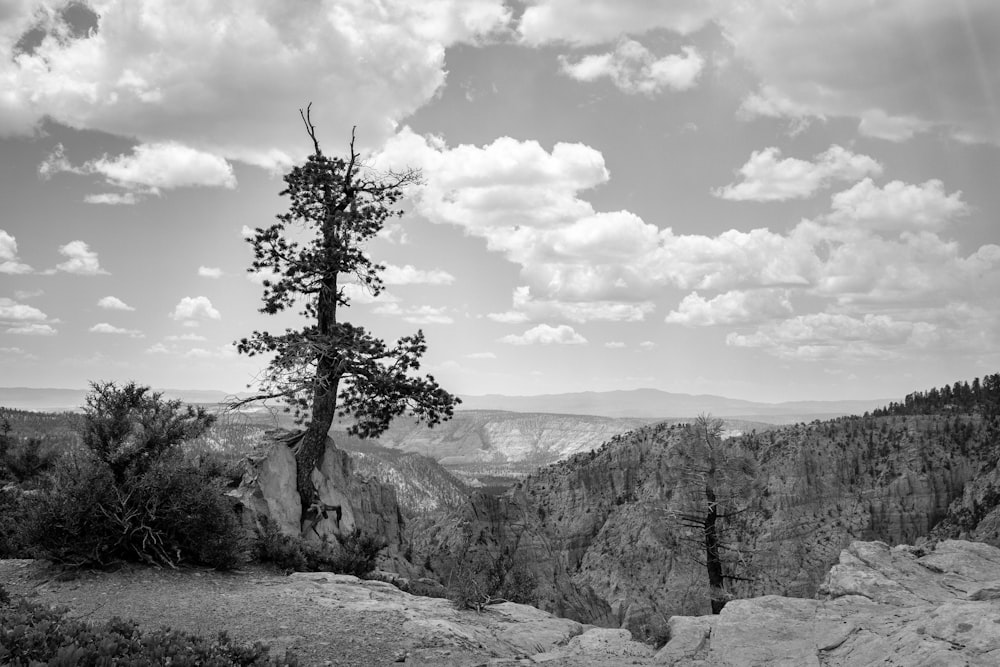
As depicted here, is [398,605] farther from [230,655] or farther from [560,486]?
[560,486]

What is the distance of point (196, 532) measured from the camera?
1485 centimetres

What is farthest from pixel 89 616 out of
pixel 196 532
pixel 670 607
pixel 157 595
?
pixel 670 607

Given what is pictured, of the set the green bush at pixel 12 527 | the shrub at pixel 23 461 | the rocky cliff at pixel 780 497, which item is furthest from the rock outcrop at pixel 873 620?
the rocky cliff at pixel 780 497

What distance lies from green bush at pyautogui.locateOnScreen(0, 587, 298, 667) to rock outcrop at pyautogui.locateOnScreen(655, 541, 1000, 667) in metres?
7.17

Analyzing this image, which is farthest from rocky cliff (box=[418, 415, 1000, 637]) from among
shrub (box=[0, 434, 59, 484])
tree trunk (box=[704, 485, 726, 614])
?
shrub (box=[0, 434, 59, 484])

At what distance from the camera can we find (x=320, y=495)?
22.8 meters

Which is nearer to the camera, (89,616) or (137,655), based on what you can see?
(137,655)

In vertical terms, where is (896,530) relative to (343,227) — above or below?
below

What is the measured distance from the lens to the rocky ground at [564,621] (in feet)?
30.8

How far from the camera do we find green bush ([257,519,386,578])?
16.3 metres

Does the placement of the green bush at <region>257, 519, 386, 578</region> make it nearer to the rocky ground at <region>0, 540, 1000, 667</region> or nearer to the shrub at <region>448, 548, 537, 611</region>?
the rocky ground at <region>0, 540, 1000, 667</region>

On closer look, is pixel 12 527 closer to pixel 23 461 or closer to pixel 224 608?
pixel 224 608

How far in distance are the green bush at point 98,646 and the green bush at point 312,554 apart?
7.62 metres

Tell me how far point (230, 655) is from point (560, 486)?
106845mm
